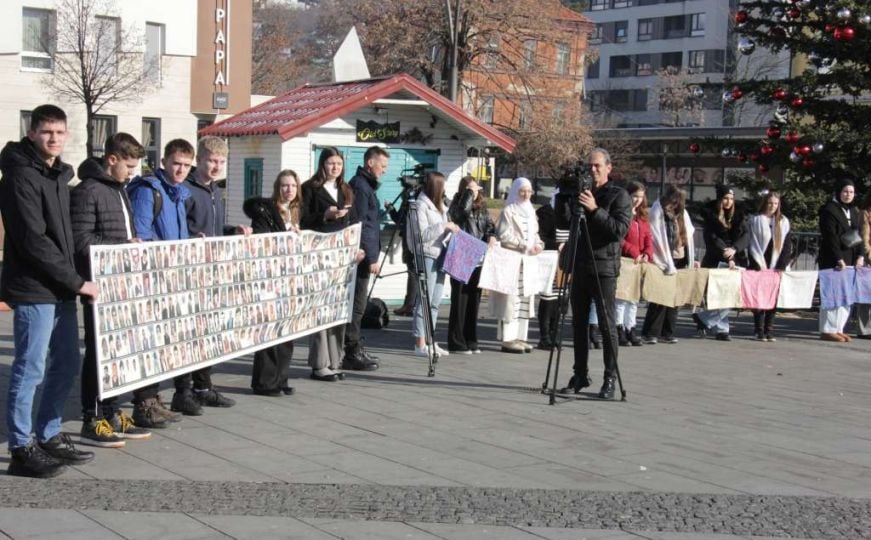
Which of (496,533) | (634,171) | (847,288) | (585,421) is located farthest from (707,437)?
(634,171)

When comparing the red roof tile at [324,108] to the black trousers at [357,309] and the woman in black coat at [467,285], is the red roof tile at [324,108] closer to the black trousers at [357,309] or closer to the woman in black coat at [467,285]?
the woman in black coat at [467,285]

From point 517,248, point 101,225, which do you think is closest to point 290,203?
point 101,225

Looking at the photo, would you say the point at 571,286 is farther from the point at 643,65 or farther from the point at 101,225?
the point at 643,65

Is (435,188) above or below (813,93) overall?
below

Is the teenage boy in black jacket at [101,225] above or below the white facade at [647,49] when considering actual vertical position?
below

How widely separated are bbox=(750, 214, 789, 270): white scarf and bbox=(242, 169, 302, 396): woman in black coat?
7.70 m

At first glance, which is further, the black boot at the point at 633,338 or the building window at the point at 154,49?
the building window at the point at 154,49

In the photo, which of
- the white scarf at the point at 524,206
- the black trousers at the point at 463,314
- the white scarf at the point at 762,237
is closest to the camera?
the black trousers at the point at 463,314

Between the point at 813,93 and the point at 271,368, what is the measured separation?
474 inches

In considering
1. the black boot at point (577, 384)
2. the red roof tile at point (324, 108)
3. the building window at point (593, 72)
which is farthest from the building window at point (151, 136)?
the building window at point (593, 72)

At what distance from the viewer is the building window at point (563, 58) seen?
44.6 metres

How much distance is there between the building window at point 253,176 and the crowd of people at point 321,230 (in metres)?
2.72

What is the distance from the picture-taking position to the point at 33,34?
40719 millimetres

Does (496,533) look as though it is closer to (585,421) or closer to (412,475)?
(412,475)
